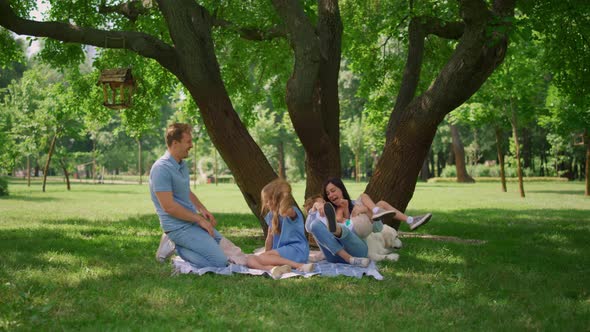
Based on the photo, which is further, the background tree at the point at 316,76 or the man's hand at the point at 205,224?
the background tree at the point at 316,76

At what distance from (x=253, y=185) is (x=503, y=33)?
4609 millimetres

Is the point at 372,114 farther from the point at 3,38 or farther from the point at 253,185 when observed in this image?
the point at 3,38

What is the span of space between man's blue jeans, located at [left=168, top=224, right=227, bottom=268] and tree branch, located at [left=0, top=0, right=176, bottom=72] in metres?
3.84

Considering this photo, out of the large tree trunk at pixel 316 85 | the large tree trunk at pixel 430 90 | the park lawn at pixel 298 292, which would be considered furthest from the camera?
the large tree trunk at pixel 316 85

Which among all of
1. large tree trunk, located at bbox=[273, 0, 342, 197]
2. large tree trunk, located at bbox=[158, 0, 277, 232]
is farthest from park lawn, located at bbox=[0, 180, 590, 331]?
large tree trunk, located at bbox=[273, 0, 342, 197]

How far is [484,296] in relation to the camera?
591 cm

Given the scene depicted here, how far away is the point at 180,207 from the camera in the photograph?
273 inches

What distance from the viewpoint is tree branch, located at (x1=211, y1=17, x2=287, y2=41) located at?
12.0 m

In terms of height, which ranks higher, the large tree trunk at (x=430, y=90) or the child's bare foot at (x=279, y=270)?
the large tree trunk at (x=430, y=90)

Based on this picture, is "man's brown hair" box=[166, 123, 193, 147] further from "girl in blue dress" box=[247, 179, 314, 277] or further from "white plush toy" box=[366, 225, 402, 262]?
"white plush toy" box=[366, 225, 402, 262]

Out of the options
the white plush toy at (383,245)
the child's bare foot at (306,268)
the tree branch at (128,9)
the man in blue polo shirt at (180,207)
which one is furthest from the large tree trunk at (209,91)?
the tree branch at (128,9)

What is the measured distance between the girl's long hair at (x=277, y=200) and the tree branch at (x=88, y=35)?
3.63 meters

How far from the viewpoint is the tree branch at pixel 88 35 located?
9.23m

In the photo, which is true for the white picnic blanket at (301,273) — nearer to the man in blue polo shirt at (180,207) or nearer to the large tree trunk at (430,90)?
the man in blue polo shirt at (180,207)
